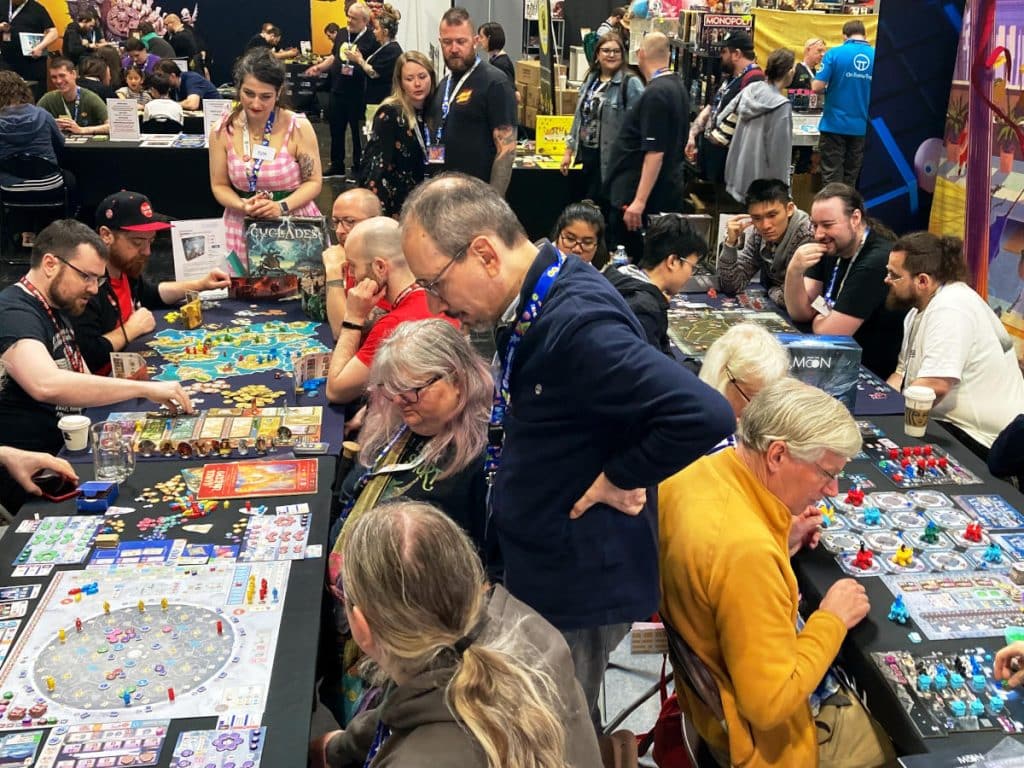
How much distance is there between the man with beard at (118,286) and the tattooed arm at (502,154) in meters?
2.33

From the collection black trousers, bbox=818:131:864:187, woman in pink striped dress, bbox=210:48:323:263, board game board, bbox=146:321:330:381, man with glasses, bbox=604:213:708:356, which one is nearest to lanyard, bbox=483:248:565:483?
man with glasses, bbox=604:213:708:356

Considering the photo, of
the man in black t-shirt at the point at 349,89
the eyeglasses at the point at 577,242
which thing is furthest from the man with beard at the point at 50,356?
the man in black t-shirt at the point at 349,89

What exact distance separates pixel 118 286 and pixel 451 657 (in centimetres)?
305

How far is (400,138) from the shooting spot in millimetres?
5988

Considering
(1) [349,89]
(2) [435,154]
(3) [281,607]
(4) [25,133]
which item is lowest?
(3) [281,607]

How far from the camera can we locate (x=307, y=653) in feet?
6.99

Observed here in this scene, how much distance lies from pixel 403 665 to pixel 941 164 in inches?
218

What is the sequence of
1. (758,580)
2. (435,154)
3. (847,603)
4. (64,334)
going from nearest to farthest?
(758,580), (847,603), (64,334), (435,154)

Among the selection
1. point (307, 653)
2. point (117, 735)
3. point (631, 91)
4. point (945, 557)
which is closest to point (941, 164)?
point (631, 91)

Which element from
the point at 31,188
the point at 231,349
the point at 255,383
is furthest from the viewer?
the point at 31,188

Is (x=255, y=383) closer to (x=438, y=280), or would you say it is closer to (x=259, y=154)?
(x=259, y=154)

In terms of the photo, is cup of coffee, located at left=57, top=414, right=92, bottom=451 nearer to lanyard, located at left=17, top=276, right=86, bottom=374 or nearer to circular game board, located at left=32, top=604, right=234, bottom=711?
lanyard, located at left=17, top=276, right=86, bottom=374

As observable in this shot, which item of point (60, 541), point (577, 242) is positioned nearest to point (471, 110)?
point (577, 242)

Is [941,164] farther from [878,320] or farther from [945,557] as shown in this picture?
[945,557]
